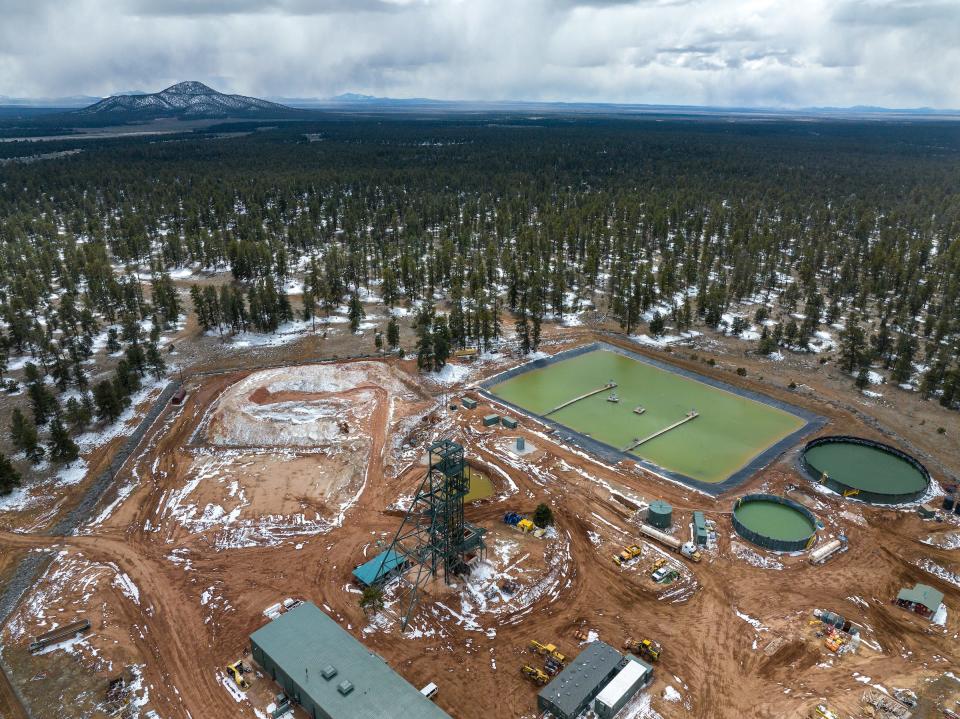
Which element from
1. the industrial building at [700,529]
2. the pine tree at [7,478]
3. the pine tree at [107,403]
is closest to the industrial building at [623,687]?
the industrial building at [700,529]

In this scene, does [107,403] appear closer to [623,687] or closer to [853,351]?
[623,687]

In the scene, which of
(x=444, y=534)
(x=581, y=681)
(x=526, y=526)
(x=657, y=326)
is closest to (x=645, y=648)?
(x=581, y=681)

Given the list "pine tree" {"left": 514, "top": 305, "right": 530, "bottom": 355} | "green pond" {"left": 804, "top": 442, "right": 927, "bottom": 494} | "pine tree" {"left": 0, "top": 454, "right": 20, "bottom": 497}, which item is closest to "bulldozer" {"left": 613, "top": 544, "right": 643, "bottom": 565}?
"green pond" {"left": 804, "top": 442, "right": 927, "bottom": 494}

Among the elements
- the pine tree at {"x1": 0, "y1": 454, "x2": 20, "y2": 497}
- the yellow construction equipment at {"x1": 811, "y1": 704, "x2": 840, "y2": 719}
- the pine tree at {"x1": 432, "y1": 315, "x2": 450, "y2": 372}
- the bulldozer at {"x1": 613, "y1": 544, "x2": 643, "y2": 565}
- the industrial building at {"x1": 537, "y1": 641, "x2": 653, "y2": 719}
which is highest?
the pine tree at {"x1": 432, "y1": 315, "x2": 450, "y2": 372}

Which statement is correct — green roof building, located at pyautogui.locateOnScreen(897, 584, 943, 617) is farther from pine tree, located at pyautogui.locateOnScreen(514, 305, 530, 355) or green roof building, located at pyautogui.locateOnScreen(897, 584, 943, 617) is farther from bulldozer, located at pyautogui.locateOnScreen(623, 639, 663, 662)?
pine tree, located at pyautogui.locateOnScreen(514, 305, 530, 355)

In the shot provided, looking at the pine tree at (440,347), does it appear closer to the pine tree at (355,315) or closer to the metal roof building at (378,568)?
the pine tree at (355,315)

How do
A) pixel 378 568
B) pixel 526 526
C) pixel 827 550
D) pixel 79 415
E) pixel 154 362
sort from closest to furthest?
1. pixel 378 568
2. pixel 827 550
3. pixel 526 526
4. pixel 79 415
5. pixel 154 362

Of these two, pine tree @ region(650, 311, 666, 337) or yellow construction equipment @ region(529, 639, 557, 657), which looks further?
pine tree @ region(650, 311, 666, 337)
